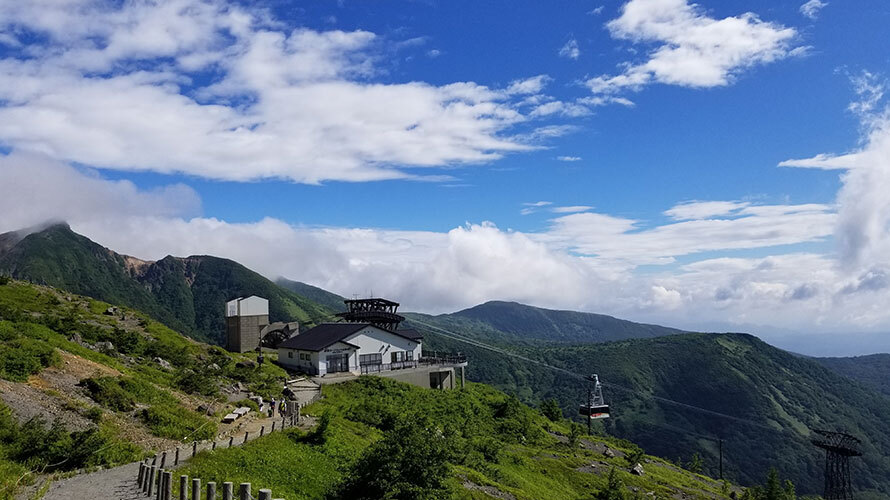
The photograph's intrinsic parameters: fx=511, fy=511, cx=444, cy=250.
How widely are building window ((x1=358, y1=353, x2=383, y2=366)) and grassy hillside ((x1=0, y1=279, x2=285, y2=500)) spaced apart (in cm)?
1195

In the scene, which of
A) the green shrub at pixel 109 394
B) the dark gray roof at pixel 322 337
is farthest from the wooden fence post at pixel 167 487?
the dark gray roof at pixel 322 337

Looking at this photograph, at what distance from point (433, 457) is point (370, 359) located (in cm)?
4159

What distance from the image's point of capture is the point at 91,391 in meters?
28.5

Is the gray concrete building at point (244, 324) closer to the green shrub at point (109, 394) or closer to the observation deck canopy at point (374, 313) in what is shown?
the observation deck canopy at point (374, 313)

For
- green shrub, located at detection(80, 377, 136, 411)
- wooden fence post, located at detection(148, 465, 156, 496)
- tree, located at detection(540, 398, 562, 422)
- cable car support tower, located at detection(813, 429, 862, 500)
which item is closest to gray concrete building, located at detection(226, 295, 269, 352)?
tree, located at detection(540, 398, 562, 422)

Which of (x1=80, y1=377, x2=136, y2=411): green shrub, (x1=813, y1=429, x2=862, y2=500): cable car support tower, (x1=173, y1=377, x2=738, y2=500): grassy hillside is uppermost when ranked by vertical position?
(x1=80, y1=377, x2=136, y2=411): green shrub

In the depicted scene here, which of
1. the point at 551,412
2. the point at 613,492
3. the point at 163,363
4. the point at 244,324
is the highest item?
the point at 244,324

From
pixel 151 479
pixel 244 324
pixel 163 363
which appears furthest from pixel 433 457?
pixel 244 324

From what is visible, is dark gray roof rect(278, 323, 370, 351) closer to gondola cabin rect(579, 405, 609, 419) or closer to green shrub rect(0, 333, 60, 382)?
green shrub rect(0, 333, 60, 382)

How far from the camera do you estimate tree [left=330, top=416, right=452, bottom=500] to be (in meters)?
19.3

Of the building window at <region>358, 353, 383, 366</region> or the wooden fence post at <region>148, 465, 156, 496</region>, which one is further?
the building window at <region>358, 353, 383, 366</region>

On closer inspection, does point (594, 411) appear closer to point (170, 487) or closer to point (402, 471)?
point (402, 471)

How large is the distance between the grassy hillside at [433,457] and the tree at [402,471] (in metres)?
0.04

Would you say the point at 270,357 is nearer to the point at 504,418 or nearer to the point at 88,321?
the point at 88,321
